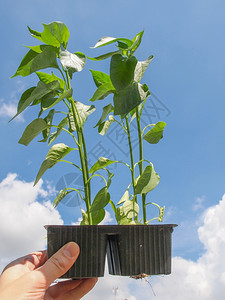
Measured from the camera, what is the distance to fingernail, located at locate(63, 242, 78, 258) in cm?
113

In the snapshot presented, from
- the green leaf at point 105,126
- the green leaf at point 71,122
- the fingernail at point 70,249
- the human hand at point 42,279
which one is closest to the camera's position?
the human hand at point 42,279

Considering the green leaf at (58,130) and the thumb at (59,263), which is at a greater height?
the green leaf at (58,130)

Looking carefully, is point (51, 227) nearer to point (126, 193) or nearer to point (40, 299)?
point (40, 299)

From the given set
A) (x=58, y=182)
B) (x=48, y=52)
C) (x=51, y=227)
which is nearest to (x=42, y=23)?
(x=48, y=52)

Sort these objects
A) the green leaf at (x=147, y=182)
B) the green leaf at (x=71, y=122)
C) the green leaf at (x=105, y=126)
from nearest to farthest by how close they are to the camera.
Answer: the green leaf at (x=147, y=182) → the green leaf at (x=71, y=122) → the green leaf at (x=105, y=126)

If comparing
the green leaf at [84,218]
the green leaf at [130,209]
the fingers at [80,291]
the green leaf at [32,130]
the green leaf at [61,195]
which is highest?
the green leaf at [32,130]

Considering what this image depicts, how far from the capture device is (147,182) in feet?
4.07

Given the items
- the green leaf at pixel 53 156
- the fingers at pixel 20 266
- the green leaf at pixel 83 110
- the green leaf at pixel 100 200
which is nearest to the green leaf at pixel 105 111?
the green leaf at pixel 83 110

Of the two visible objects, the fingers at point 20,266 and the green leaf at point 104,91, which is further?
the green leaf at point 104,91

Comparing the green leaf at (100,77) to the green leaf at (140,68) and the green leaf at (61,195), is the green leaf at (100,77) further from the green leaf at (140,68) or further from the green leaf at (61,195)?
the green leaf at (61,195)

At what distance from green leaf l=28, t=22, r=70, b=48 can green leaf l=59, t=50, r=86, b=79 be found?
4.7 inches

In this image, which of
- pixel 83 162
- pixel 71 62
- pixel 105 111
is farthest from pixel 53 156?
pixel 71 62

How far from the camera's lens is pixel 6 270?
1158mm

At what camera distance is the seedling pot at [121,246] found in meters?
1.21
